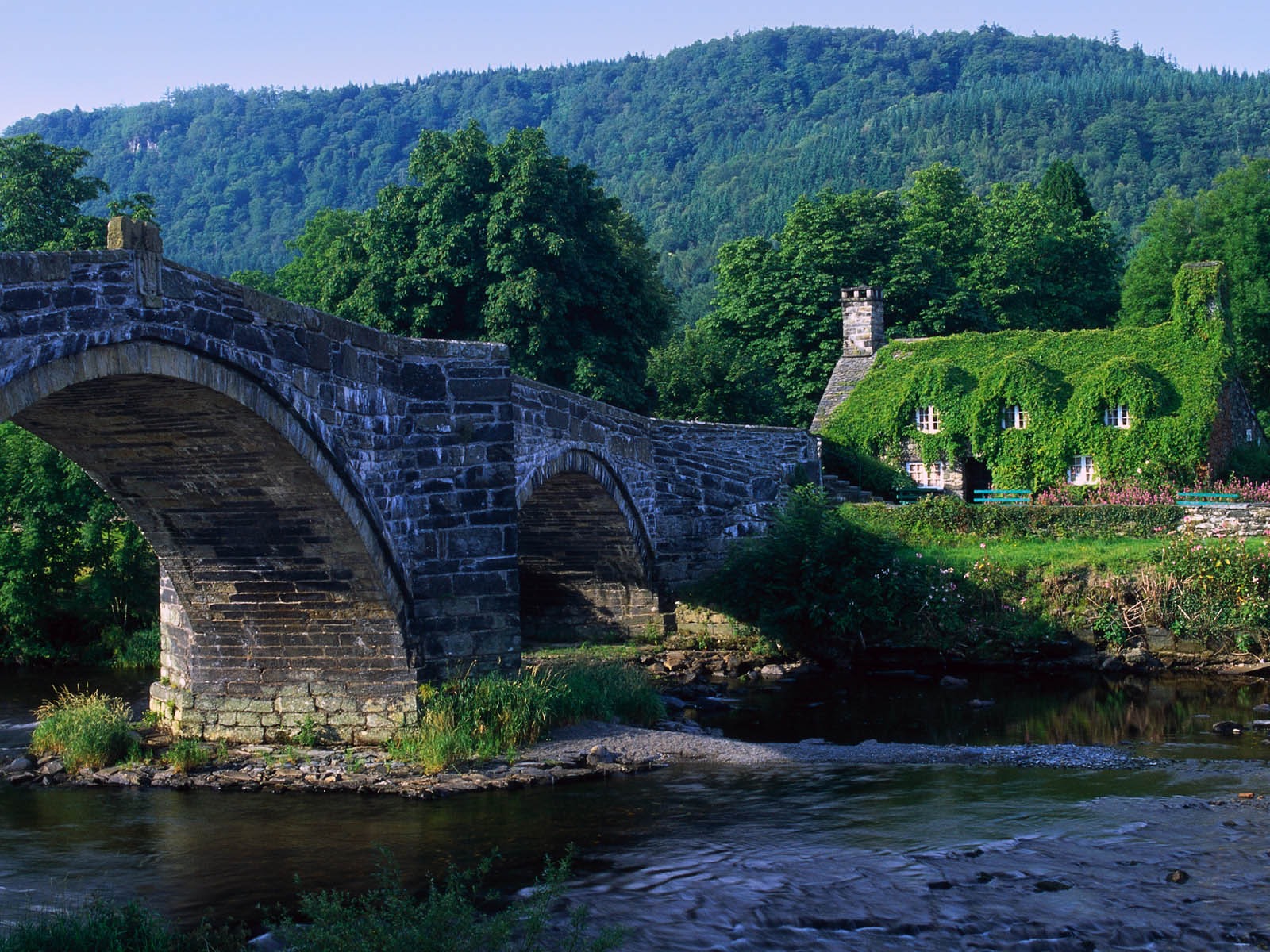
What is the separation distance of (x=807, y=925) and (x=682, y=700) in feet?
30.4

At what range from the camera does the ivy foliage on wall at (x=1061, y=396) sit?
28.7 meters

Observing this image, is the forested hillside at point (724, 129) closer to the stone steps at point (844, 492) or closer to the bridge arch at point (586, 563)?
the stone steps at point (844, 492)

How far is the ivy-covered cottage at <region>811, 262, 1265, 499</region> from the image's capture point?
28.8m

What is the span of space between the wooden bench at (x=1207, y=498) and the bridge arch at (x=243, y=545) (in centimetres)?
1538

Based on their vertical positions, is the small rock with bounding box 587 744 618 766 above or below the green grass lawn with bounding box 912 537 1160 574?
below

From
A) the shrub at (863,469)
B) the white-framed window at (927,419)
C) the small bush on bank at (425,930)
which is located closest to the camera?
the small bush on bank at (425,930)

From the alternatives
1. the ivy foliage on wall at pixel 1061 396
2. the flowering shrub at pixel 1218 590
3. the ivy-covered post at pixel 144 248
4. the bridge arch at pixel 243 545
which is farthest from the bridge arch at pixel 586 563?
the ivy-covered post at pixel 144 248

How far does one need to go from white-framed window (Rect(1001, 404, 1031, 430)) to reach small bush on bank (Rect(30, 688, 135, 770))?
68.3 ft

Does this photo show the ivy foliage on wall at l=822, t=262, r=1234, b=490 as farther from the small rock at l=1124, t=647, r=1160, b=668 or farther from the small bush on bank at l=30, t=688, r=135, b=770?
the small bush on bank at l=30, t=688, r=135, b=770

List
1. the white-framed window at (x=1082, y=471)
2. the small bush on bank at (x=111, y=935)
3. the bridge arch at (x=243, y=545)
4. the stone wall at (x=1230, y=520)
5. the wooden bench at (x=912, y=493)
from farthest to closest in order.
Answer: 1. the wooden bench at (x=912, y=493)
2. the white-framed window at (x=1082, y=471)
3. the stone wall at (x=1230, y=520)
4. the bridge arch at (x=243, y=545)
5. the small bush on bank at (x=111, y=935)

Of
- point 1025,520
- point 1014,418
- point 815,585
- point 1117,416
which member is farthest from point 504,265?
point 1117,416

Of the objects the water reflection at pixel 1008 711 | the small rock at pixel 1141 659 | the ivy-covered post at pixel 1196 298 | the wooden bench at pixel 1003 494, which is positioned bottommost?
the water reflection at pixel 1008 711

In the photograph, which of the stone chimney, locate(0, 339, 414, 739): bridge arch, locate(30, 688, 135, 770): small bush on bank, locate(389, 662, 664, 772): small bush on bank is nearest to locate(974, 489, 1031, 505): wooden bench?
the stone chimney

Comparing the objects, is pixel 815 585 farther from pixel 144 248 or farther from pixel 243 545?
pixel 144 248
